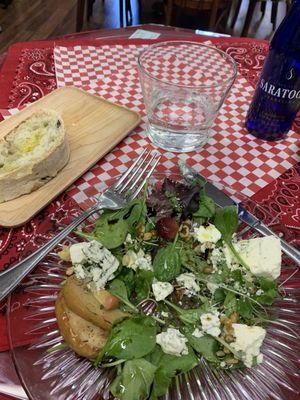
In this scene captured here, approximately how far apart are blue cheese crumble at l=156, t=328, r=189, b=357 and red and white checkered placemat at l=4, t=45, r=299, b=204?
1.09 ft

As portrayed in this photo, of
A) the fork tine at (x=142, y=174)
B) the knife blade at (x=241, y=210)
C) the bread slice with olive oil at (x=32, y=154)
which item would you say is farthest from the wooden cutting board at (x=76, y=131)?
the knife blade at (x=241, y=210)

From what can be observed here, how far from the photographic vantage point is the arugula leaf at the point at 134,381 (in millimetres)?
513

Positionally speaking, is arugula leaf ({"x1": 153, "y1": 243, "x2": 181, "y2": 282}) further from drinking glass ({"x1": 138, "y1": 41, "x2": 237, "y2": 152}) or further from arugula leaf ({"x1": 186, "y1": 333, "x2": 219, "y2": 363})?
drinking glass ({"x1": 138, "y1": 41, "x2": 237, "y2": 152})

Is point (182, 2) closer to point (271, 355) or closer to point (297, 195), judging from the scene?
point (297, 195)

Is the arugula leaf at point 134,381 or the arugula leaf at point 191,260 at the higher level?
the arugula leaf at point 191,260

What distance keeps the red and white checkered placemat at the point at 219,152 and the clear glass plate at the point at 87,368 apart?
0.82ft

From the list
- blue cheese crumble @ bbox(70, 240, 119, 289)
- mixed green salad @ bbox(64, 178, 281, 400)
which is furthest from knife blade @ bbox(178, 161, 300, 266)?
blue cheese crumble @ bbox(70, 240, 119, 289)

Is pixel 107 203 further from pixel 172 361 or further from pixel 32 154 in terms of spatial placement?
pixel 172 361

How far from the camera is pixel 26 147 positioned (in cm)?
88

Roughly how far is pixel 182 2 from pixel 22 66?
5.21ft

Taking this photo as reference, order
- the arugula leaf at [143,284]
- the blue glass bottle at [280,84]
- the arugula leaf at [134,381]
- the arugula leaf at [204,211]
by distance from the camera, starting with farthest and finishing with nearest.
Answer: the blue glass bottle at [280,84]
the arugula leaf at [204,211]
the arugula leaf at [143,284]
the arugula leaf at [134,381]

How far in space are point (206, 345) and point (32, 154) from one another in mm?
530

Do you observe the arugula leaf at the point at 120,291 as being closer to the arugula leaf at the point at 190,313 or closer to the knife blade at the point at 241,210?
the arugula leaf at the point at 190,313

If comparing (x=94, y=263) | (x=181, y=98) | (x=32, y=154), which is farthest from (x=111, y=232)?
(x=181, y=98)
